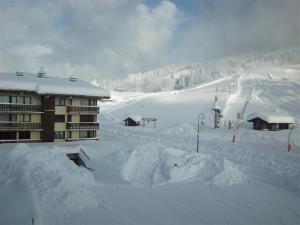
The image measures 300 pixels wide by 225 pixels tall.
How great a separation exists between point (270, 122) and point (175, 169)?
149ft

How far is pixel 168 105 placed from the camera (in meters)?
108

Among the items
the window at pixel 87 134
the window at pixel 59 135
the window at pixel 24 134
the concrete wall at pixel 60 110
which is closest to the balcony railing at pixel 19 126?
the window at pixel 24 134

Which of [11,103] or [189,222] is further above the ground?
[11,103]

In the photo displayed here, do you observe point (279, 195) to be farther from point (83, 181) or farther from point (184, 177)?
point (83, 181)

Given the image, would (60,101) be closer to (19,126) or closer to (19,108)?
(19,108)

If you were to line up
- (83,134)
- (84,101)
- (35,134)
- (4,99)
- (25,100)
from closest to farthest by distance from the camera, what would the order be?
(4,99), (25,100), (35,134), (84,101), (83,134)

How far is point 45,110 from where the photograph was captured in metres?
38.1

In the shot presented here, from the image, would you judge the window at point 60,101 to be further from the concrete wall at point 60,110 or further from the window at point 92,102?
the window at point 92,102

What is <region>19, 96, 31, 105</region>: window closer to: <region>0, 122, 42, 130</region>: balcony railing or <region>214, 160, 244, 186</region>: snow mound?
<region>0, 122, 42, 130</region>: balcony railing

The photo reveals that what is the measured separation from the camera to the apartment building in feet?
119

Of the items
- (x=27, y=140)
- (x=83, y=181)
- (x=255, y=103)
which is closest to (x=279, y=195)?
(x=83, y=181)

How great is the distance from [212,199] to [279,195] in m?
5.43

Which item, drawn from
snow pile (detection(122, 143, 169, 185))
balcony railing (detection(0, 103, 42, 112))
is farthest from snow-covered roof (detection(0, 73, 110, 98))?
snow pile (detection(122, 143, 169, 185))

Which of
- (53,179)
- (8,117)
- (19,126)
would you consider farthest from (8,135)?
(53,179)
